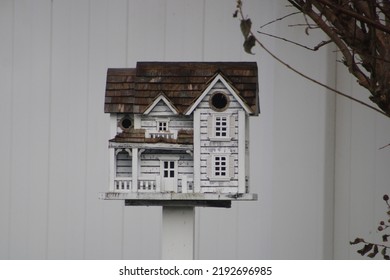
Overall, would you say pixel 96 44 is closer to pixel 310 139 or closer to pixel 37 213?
pixel 37 213

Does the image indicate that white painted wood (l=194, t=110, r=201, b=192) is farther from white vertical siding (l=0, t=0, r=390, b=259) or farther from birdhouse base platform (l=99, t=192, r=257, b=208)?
white vertical siding (l=0, t=0, r=390, b=259)

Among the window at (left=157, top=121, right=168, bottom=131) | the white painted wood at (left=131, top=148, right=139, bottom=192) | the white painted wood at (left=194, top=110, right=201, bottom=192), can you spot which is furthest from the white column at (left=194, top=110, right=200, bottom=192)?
the white painted wood at (left=131, top=148, right=139, bottom=192)

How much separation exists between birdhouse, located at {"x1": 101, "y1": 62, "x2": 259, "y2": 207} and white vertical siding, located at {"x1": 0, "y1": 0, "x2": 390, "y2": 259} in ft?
5.35

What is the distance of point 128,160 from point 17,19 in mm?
2123

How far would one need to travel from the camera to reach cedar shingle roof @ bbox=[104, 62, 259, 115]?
3.11 meters

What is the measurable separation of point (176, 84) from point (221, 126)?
0.22 metres

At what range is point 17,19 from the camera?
498cm

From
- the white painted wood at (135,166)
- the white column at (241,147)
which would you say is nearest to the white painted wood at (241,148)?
the white column at (241,147)

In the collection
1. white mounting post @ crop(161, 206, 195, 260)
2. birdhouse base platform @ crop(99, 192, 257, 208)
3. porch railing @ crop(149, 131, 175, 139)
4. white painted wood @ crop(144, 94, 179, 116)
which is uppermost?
white painted wood @ crop(144, 94, 179, 116)

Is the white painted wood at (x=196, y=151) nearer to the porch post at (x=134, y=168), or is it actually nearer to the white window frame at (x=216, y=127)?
the white window frame at (x=216, y=127)

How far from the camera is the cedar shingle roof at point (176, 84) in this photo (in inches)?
123

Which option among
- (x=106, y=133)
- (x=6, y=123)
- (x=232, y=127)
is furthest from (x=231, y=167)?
(x=6, y=123)

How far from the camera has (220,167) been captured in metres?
3.10

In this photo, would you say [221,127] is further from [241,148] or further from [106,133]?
[106,133]
